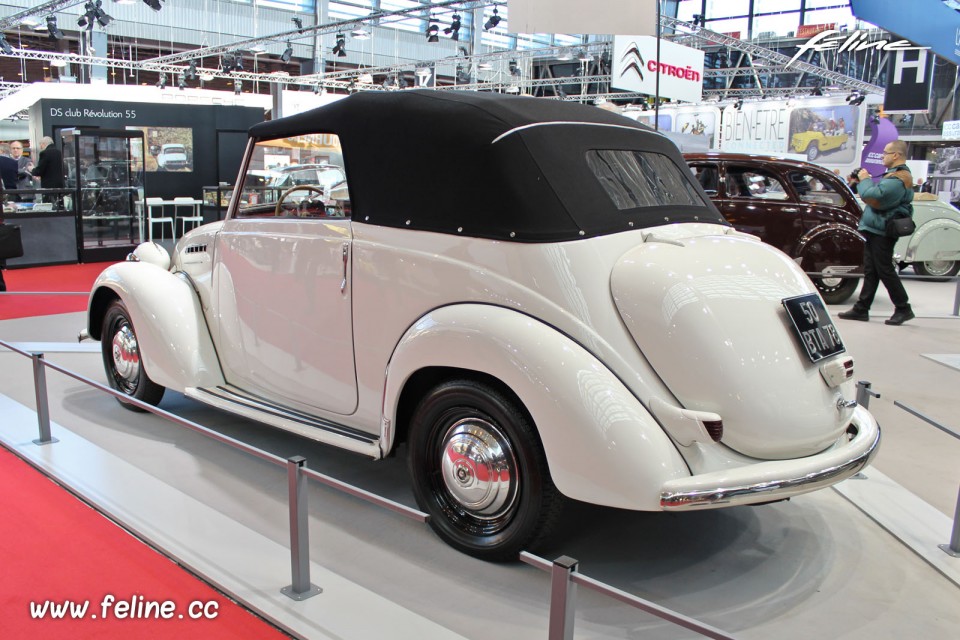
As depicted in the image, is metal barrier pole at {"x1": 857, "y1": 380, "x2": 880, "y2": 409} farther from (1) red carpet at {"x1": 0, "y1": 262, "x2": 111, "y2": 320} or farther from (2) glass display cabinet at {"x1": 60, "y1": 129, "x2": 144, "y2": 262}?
(2) glass display cabinet at {"x1": 60, "y1": 129, "x2": 144, "y2": 262}

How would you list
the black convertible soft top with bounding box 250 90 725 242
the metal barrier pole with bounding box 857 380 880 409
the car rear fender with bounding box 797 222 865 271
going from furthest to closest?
the car rear fender with bounding box 797 222 865 271 → the metal barrier pole with bounding box 857 380 880 409 → the black convertible soft top with bounding box 250 90 725 242

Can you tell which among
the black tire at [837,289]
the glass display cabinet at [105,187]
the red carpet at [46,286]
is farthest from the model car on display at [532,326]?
the glass display cabinet at [105,187]

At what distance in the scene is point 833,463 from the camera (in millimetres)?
2574

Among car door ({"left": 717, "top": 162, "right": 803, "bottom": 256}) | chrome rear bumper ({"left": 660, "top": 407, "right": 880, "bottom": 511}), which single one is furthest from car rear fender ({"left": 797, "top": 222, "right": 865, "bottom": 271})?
chrome rear bumper ({"left": 660, "top": 407, "right": 880, "bottom": 511})

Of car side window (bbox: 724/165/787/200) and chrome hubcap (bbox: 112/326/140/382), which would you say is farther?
car side window (bbox: 724/165/787/200)

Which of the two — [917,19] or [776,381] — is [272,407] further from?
[917,19]

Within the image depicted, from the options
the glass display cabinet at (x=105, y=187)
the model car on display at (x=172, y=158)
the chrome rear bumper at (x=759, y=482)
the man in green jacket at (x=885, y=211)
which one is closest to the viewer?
the chrome rear bumper at (x=759, y=482)

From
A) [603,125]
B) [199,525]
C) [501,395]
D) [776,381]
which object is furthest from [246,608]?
[603,125]

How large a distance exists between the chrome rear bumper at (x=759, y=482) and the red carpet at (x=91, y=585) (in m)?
1.33

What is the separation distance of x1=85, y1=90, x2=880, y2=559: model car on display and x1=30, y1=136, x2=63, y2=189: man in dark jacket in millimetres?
9546

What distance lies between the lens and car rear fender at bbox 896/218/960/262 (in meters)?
10.8

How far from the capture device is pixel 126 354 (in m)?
4.50

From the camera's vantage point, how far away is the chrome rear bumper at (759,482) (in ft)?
7.79

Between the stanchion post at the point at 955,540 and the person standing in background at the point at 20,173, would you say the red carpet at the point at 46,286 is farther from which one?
the stanchion post at the point at 955,540
